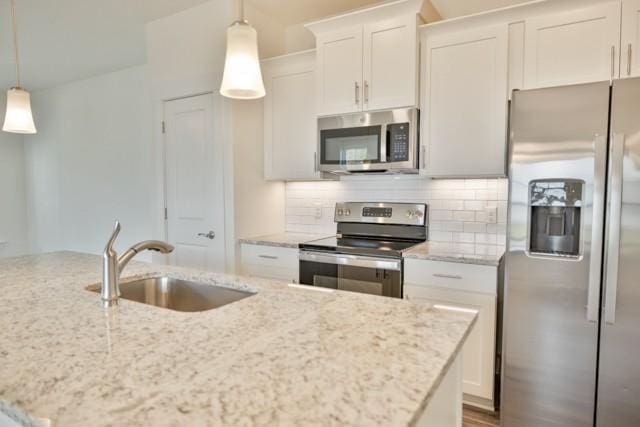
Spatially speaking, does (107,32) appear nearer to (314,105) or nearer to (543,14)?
(314,105)

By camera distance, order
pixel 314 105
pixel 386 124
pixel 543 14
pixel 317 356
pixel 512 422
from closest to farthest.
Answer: pixel 317 356 → pixel 512 422 → pixel 543 14 → pixel 386 124 → pixel 314 105

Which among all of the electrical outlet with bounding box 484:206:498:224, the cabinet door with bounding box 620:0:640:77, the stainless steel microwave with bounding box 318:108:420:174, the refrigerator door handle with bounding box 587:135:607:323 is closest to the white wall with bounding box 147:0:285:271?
the stainless steel microwave with bounding box 318:108:420:174

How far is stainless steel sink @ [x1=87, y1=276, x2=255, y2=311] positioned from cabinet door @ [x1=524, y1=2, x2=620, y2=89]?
2.02 m

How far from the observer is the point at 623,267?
1716mm

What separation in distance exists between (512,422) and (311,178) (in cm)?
200

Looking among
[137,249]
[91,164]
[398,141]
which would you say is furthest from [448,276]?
[91,164]

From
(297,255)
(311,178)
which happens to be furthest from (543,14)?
(297,255)

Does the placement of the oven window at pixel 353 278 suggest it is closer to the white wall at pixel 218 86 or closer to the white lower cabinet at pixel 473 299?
the white lower cabinet at pixel 473 299

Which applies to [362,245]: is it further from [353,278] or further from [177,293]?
[177,293]

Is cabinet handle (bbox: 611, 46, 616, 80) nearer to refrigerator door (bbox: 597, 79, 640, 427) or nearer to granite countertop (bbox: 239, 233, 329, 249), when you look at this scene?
refrigerator door (bbox: 597, 79, 640, 427)

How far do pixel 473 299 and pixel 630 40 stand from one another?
1.55m

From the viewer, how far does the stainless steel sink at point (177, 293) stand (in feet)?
5.51

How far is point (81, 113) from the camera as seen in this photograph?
4773 mm

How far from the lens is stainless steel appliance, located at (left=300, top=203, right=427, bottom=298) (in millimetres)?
2417
